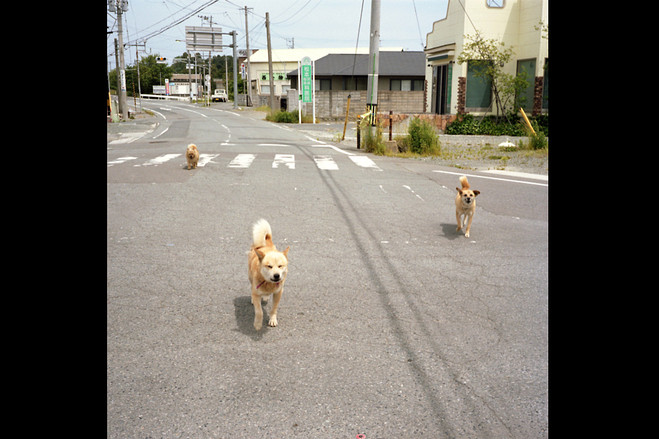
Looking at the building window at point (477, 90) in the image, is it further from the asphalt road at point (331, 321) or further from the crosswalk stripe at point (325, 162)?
the asphalt road at point (331, 321)

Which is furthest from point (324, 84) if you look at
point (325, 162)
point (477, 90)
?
point (325, 162)

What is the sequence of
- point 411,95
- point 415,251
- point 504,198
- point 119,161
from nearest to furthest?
1. point 415,251
2. point 504,198
3. point 119,161
4. point 411,95

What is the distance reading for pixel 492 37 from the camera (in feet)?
82.4

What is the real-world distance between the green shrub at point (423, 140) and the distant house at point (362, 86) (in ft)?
79.3

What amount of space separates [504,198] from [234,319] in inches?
289

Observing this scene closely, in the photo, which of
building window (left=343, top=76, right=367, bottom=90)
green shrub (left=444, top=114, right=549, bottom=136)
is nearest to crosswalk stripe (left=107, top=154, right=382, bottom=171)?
green shrub (left=444, top=114, right=549, bottom=136)

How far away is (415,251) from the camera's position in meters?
7.02

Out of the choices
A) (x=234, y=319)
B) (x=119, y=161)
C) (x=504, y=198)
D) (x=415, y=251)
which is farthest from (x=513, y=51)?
(x=234, y=319)

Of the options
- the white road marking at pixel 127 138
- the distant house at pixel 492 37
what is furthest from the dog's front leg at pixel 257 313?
the distant house at pixel 492 37

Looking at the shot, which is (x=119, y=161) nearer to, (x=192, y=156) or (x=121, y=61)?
(x=192, y=156)

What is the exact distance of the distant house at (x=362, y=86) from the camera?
41.3m
